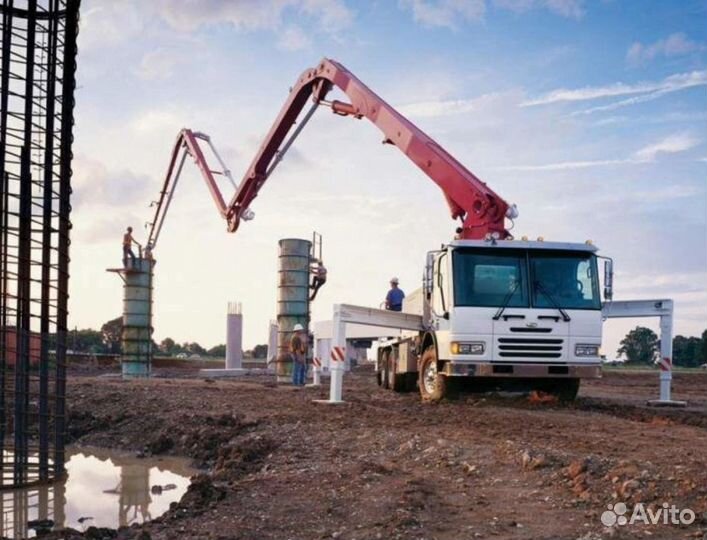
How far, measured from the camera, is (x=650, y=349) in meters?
64.6

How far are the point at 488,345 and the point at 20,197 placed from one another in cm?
757

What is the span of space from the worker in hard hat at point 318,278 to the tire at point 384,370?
19.7 feet

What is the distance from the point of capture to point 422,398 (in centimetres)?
1619

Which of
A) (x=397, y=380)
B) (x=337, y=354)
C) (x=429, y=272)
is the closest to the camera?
(x=429, y=272)

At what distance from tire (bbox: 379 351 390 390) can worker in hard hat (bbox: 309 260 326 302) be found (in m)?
6.00

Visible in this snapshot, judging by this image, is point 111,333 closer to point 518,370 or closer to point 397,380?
point 397,380

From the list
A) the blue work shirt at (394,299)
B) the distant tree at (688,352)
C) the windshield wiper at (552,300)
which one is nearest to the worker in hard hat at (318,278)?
the blue work shirt at (394,299)

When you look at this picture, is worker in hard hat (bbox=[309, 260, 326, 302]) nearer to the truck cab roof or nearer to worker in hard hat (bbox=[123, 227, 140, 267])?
worker in hard hat (bbox=[123, 227, 140, 267])

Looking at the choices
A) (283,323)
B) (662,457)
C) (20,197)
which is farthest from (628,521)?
(283,323)

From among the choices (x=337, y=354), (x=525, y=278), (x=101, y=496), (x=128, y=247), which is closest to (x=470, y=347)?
(x=525, y=278)

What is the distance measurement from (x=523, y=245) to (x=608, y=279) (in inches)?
60.4

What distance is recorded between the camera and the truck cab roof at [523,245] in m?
14.3

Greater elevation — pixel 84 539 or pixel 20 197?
pixel 20 197

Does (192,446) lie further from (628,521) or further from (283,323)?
(283,323)
